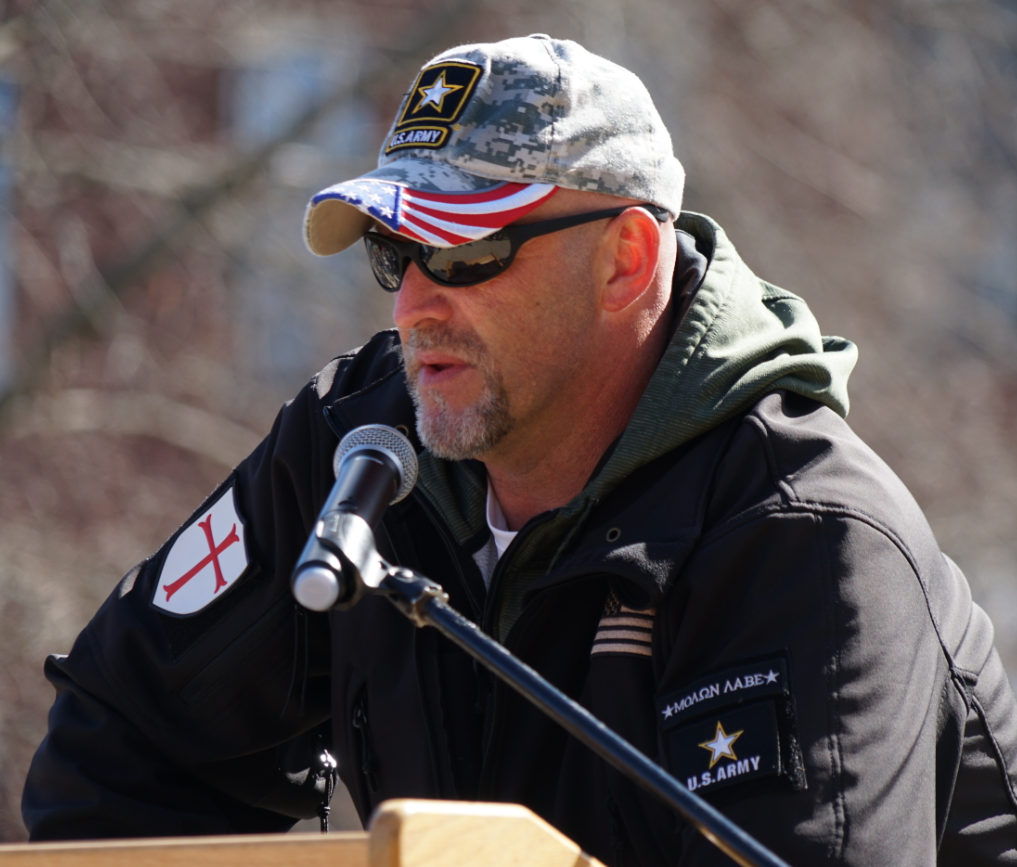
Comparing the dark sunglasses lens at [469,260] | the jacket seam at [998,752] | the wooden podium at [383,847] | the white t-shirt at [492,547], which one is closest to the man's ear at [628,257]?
the dark sunglasses lens at [469,260]

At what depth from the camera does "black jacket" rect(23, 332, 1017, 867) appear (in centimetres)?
201

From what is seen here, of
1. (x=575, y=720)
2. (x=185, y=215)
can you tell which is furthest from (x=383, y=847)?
(x=185, y=215)

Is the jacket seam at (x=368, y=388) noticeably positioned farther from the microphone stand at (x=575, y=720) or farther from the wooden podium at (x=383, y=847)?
the wooden podium at (x=383, y=847)

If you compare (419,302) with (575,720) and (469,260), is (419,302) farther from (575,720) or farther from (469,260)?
(575,720)

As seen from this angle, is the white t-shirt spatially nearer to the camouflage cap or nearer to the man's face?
the man's face

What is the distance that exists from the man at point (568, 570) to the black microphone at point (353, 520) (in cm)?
54

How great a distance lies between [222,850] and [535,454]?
1.43 metres

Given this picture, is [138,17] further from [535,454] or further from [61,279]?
[535,454]

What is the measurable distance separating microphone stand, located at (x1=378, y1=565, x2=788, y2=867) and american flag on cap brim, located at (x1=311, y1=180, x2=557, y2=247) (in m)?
0.87

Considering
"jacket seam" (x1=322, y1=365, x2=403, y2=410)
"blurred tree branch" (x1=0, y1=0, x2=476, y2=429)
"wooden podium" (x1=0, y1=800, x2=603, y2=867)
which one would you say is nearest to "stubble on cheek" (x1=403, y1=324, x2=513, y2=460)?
"jacket seam" (x1=322, y1=365, x2=403, y2=410)

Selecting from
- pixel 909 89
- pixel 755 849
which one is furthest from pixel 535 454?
pixel 909 89

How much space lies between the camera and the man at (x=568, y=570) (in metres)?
2.06

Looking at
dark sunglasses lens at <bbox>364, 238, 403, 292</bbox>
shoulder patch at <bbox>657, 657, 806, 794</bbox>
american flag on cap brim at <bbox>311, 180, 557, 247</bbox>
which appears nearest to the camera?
shoulder patch at <bbox>657, 657, 806, 794</bbox>

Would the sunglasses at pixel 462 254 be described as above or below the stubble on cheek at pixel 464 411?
above
